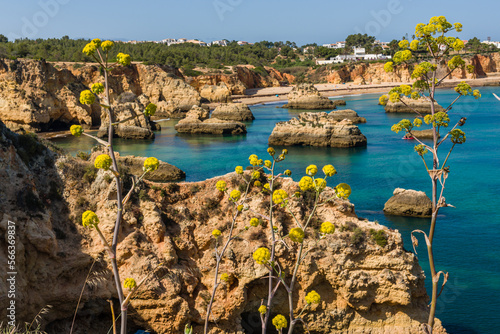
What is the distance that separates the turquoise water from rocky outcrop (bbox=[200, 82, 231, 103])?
1384 cm

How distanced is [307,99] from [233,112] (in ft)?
62.9

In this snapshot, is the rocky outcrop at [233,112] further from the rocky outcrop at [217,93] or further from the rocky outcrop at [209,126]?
the rocky outcrop at [217,93]

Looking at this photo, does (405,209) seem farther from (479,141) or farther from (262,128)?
(262,128)

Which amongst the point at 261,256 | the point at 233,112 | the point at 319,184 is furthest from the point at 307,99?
the point at 261,256

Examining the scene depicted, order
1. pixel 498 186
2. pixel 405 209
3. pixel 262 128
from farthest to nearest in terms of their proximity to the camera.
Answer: pixel 262 128, pixel 498 186, pixel 405 209

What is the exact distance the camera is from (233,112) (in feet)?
249

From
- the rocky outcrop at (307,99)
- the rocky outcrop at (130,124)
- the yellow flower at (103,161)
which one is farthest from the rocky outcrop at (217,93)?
the yellow flower at (103,161)

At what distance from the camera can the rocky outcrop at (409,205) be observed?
29578 mm

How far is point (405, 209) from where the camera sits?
29.8 metres

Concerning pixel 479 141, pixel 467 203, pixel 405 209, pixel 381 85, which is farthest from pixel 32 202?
pixel 381 85

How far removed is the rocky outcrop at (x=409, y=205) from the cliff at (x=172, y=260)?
14798 mm

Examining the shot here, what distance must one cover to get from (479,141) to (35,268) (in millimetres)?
54288

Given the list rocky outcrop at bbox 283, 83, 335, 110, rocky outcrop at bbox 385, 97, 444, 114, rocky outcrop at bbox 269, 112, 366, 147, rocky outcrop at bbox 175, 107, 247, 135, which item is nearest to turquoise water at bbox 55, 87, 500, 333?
rocky outcrop at bbox 269, 112, 366, 147

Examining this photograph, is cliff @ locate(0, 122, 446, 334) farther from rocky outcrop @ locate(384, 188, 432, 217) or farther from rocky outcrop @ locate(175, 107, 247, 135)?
rocky outcrop @ locate(175, 107, 247, 135)
